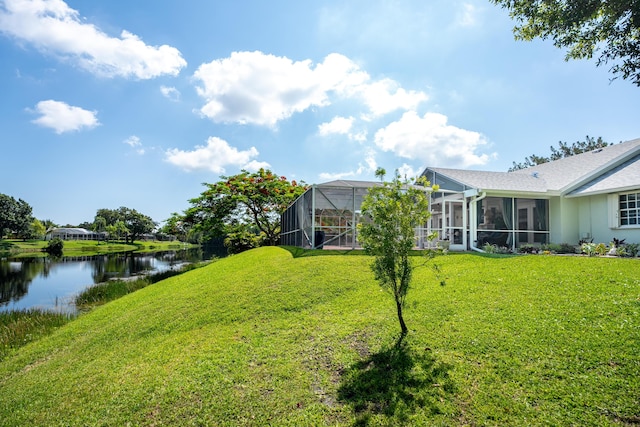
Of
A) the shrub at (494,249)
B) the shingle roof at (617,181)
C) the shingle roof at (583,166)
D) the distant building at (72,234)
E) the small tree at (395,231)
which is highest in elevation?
the shingle roof at (583,166)

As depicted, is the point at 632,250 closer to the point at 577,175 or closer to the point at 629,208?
the point at 629,208

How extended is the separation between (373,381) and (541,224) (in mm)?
14827

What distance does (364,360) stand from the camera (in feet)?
15.9

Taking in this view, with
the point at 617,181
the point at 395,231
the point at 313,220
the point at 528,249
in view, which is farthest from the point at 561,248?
the point at 395,231

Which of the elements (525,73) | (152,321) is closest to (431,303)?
(152,321)

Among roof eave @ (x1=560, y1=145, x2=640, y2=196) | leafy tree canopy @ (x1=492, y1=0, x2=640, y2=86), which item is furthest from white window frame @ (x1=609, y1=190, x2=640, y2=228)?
leafy tree canopy @ (x1=492, y1=0, x2=640, y2=86)

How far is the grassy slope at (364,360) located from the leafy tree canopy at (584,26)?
13.9 ft

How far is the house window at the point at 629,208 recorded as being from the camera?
40.2ft

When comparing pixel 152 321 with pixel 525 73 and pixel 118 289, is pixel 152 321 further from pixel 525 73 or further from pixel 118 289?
pixel 525 73

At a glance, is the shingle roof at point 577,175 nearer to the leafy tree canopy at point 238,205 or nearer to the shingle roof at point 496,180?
the shingle roof at point 496,180

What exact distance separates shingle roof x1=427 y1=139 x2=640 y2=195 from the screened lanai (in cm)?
278

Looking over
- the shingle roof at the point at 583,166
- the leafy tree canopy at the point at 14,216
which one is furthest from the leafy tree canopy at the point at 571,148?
the leafy tree canopy at the point at 14,216

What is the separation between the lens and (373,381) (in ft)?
14.1

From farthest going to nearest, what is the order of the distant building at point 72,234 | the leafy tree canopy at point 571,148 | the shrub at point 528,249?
the distant building at point 72,234 → the leafy tree canopy at point 571,148 → the shrub at point 528,249
